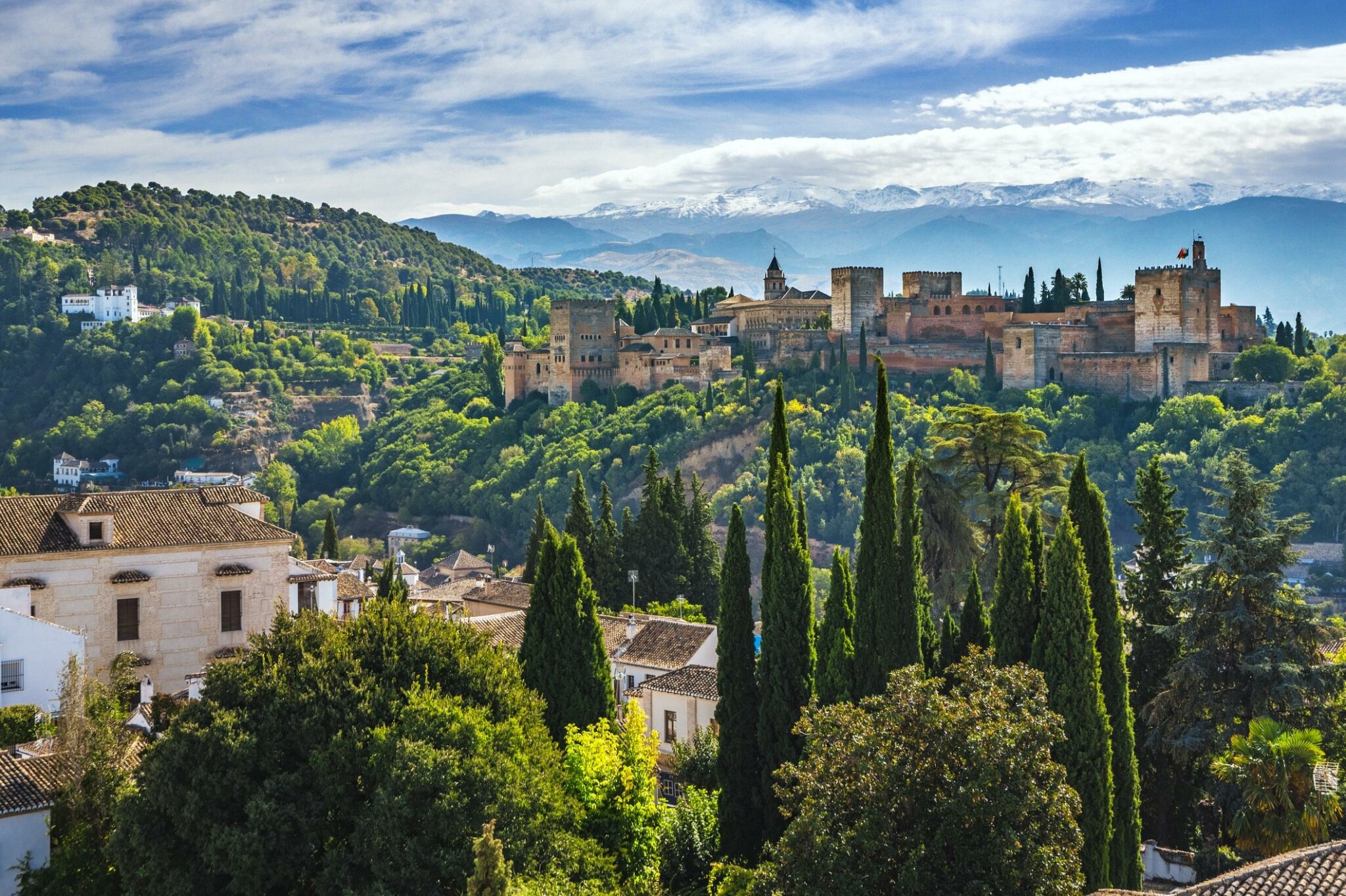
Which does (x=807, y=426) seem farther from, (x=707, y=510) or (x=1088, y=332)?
(x=707, y=510)

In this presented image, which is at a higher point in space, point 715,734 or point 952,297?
point 952,297

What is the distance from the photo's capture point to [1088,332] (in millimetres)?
75375

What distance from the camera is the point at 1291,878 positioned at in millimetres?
12266

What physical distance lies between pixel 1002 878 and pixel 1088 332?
6594cm

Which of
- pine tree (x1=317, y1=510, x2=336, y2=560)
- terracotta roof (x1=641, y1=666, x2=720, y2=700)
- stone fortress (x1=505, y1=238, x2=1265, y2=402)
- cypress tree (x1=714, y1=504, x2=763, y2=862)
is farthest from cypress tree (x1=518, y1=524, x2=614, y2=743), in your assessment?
stone fortress (x1=505, y1=238, x2=1265, y2=402)

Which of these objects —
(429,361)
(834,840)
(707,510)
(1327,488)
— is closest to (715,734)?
(834,840)

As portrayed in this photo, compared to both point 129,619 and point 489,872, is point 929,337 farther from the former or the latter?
point 489,872

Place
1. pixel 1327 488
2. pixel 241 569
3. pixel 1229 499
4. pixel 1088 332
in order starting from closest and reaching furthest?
pixel 1229 499
pixel 241 569
pixel 1327 488
pixel 1088 332

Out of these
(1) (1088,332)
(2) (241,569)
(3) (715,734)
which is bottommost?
(3) (715,734)

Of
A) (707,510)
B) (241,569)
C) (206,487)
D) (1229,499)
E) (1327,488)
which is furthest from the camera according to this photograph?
(1327,488)

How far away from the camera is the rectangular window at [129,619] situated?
2273cm

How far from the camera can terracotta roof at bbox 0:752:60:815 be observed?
648 inches

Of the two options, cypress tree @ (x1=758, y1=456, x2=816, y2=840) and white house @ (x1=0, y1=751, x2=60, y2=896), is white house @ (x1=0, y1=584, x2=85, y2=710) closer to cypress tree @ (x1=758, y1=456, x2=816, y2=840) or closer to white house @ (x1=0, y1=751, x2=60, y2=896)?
white house @ (x1=0, y1=751, x2=60, y2=896)

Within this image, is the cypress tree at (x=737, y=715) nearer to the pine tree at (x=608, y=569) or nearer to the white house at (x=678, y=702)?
the white house at (x=678, y=702)
